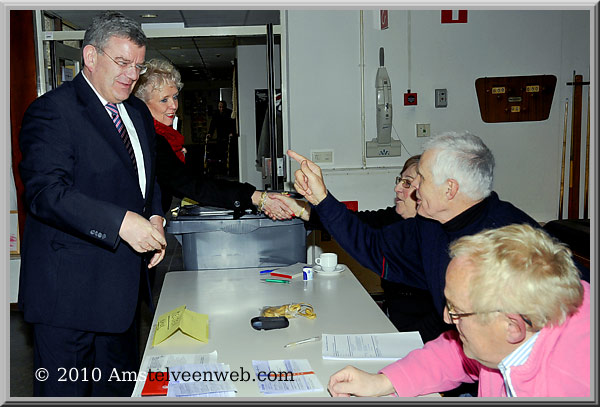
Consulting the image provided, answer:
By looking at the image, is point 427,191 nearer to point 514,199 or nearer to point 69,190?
point 69,190

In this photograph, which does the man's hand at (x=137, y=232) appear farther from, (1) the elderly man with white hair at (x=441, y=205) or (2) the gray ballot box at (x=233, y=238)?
(2) the gray ballot box at (x=233, y=238)

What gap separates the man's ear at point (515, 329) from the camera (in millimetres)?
1140

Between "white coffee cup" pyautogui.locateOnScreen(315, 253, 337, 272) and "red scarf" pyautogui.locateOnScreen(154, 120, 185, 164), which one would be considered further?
"red scarf" pyautogui.locateOnScreen(154, 120, 185, 164)

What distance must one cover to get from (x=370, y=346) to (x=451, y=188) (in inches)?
22.9

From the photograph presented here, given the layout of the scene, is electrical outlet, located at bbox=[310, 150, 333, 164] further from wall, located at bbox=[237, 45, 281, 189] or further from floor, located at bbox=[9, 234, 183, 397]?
wall, located at bbox=[237, 45, 281, 189]

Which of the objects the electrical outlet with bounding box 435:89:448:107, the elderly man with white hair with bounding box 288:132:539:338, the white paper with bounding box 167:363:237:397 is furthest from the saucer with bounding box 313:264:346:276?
the electrical outlet with bounding box 435:89:448:107

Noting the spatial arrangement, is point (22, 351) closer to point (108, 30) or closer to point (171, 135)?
point (171, 135)

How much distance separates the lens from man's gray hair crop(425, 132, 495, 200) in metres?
1.87

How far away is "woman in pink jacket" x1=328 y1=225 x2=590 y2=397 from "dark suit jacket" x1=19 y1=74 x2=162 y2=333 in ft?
3.71

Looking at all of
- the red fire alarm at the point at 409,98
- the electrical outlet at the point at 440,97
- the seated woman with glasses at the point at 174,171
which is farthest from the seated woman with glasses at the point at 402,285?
the electrical outlet at the point at 440,97

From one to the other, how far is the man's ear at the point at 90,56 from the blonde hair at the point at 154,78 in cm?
74

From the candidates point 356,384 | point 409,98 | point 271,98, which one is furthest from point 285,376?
point 409,98

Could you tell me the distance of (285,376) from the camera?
154 cm

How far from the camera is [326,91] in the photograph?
4738 millimetres
